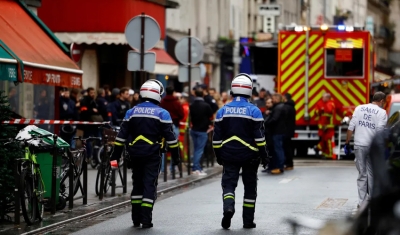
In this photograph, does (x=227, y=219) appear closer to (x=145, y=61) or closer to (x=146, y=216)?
(x=146, y=216)

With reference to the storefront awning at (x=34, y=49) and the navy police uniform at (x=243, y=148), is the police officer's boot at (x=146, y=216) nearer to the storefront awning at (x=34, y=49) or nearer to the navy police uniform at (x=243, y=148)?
the navy police uniform at (x=243, y=148)

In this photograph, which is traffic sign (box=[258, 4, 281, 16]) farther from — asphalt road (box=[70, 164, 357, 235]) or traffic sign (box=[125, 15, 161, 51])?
traffic sign (box=[125, 15, 161, 51])

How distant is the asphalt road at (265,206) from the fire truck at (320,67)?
6.16 metres

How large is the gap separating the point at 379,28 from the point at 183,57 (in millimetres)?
83697

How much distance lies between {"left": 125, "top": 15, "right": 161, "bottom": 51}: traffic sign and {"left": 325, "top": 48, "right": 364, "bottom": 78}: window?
966cm

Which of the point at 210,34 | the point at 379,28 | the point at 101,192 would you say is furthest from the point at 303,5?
the point at 101,192

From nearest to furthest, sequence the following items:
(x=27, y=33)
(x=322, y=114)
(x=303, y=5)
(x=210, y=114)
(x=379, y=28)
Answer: (x=27, y=33)
(x=210, y=114)
(x=322, y=114)
(x=303, y=5)
(x=379, y=28)

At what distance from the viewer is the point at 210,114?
75.6 feet

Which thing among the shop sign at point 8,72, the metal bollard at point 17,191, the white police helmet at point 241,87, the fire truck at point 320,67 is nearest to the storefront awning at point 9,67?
the shop sign at point 8,72

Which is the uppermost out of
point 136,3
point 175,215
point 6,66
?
point 136,3

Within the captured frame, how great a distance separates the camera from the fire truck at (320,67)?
94.6 feet

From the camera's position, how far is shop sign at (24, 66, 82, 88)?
693 inches

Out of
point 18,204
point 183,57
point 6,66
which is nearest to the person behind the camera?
point 18,204

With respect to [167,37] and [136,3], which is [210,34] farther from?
[136,3]
